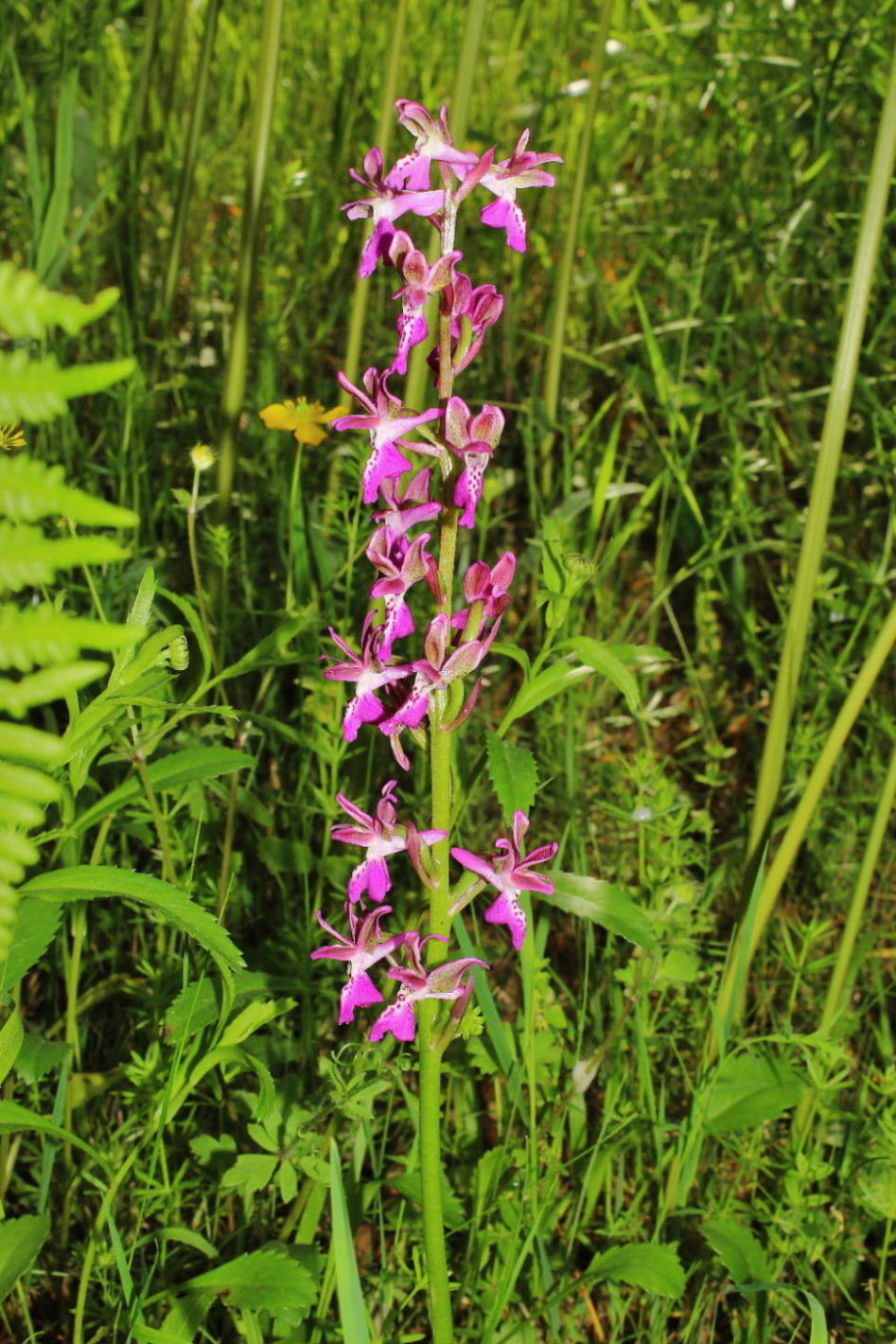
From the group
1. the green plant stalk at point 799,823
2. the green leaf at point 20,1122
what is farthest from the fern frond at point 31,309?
the green plant stalk at point 799,823

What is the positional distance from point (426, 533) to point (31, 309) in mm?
564

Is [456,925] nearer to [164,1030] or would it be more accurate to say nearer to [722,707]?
[164,1030]

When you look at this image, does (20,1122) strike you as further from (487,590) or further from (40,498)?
(40,498)

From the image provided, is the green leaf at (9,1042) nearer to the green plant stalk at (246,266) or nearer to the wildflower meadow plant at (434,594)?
the wildflower meadow plant at (434,594)

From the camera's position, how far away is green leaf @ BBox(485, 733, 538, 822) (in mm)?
1157

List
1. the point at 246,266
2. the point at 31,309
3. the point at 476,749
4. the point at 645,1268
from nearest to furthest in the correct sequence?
1. the point at 31,309
2. the point at 645,1268
3. the point at 246,266
4. the point at 476,749

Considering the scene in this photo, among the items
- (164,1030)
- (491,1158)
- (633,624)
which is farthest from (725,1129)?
(633,624)

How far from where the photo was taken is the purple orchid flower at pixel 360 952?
3.82 feet

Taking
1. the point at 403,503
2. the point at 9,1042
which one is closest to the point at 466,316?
the point at 403,503

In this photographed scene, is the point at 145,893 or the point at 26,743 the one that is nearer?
the point at 26,743

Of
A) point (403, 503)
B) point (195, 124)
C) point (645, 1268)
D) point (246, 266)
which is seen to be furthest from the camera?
point (195, 124)

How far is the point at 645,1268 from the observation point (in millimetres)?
1365

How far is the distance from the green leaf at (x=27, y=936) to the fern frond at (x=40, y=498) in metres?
0.64

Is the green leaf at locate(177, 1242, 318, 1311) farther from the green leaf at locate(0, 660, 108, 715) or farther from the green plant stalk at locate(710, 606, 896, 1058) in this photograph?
the green leaf at locate(0, 660, 108, 715)
